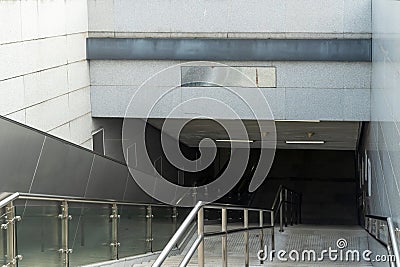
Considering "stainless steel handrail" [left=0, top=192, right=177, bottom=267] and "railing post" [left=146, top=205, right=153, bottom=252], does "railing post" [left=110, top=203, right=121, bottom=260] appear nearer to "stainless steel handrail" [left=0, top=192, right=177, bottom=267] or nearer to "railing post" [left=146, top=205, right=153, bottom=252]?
"stainless steel handrail" [left=0, top=192, right=177, bottom=267]

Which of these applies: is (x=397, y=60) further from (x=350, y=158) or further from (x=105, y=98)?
(x=350, y=158)

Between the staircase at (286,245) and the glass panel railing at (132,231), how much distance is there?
17.9 inches

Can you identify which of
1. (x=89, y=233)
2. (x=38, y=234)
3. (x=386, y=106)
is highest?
(x=386, y=106)

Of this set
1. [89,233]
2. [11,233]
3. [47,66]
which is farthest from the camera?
[47,66]

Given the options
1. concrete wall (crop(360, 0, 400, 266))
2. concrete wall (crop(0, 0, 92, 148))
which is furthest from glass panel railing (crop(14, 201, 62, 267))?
concrete wall (crop(360, 0, 400, 266))

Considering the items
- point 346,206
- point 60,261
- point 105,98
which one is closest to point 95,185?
point 105,98

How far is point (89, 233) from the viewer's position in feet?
25.8

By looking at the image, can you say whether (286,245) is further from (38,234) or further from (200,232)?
(38,234)

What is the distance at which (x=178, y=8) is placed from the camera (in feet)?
39.3

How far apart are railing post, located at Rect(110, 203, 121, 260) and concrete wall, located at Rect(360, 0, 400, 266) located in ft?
8.55

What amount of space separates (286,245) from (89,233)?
4.23 metres

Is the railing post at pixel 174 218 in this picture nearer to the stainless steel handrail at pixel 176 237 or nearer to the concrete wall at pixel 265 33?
the concrete wall at pixel 265 33

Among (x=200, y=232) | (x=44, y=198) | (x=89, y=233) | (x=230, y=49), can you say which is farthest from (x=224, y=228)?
(x=230, y=49)

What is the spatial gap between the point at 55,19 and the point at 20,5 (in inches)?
50.8
